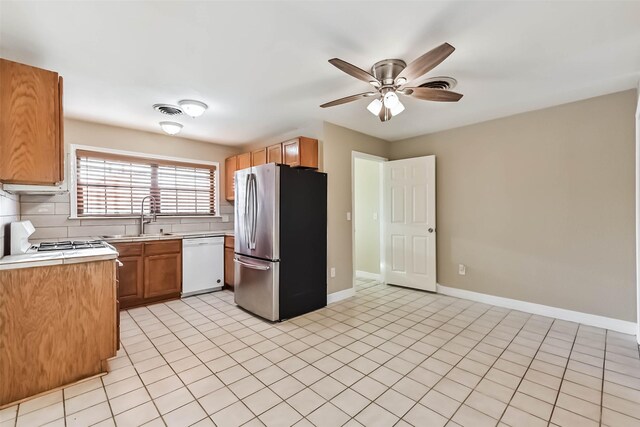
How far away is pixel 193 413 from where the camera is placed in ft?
5.69

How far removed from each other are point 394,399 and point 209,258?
3.33m

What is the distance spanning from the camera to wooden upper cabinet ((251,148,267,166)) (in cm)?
431

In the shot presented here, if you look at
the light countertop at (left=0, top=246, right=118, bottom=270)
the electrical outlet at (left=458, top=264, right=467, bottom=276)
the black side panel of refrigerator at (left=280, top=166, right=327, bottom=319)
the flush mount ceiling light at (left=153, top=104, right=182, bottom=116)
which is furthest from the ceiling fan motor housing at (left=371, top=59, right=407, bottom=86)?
the electrical outlet at (left=458, top=264, right=467, bottom=276)

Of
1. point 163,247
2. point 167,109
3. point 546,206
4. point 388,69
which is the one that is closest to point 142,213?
point 163,247

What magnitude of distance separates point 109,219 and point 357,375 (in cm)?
387

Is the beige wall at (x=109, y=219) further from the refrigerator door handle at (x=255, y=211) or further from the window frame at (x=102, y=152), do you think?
the refrigerator door handle at (x=255, y=211)

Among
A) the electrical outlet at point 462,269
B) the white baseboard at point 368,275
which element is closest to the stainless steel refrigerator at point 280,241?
the white baseboard at point 368,275

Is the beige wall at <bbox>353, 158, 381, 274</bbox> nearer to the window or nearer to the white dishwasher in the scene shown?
the white dishwasher

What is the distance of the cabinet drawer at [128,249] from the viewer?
3.54m

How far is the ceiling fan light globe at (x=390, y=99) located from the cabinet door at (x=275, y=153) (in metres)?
2.06

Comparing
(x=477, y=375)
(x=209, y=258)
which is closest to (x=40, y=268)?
(x=209, y=258)

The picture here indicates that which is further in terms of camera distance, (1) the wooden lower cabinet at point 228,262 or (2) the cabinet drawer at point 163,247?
(1) the wooden lower cabinet at point 228,262

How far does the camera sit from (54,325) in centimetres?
199

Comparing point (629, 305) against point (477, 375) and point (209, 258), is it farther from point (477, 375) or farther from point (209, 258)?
point (209, 258)
